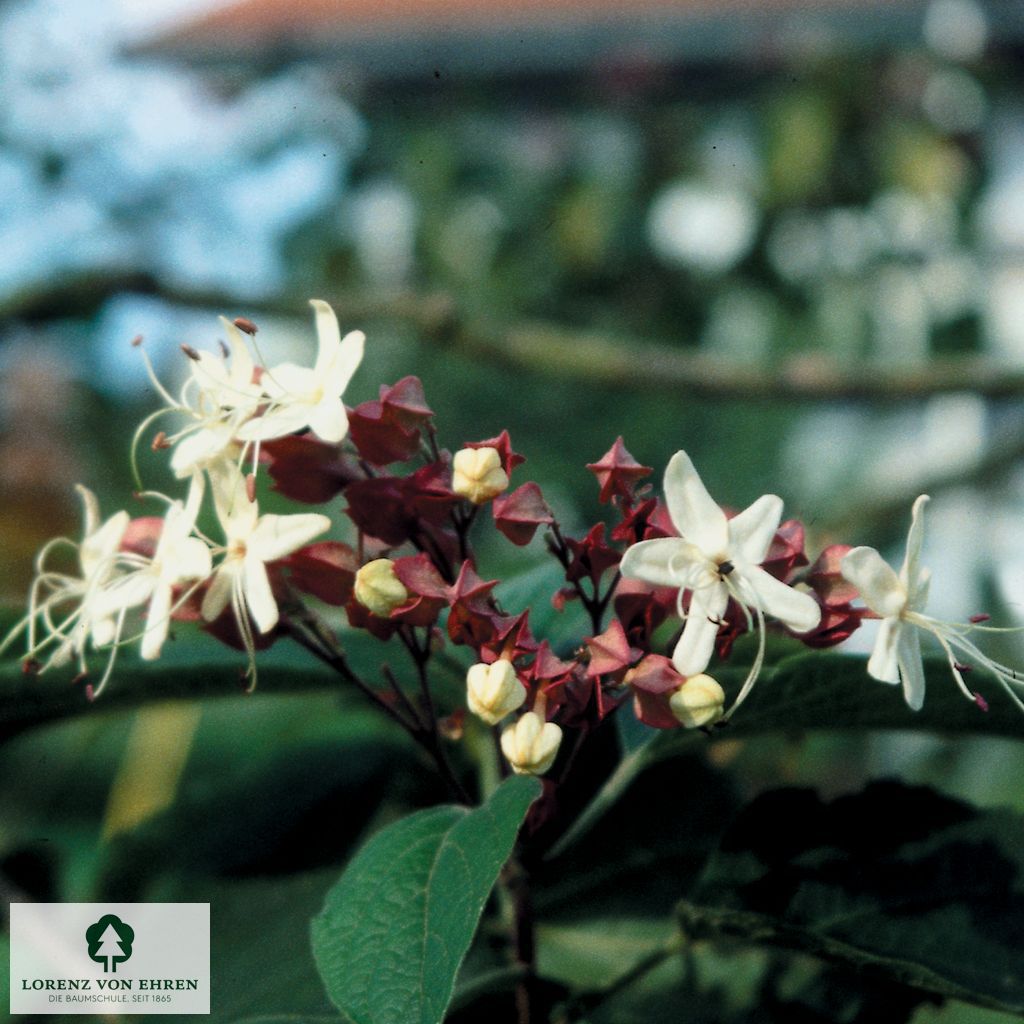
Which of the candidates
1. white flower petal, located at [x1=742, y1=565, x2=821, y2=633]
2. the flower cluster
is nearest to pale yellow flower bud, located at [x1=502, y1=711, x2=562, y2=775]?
the flower cluster

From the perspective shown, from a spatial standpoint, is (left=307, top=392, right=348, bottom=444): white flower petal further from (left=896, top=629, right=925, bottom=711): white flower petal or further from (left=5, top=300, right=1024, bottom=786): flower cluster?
(left=896, top=629, right=925, bottom=711): white flower petal

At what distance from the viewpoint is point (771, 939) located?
0.59 m

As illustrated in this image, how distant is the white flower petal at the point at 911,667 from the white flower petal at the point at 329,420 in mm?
261

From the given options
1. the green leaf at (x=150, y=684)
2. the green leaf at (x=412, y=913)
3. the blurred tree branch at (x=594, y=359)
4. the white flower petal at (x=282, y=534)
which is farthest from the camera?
the blurred tree branch at (x=594, y=359)

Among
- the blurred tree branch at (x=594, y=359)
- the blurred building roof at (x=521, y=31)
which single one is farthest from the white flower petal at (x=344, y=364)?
the blurred building roof at (x=521, y=31)

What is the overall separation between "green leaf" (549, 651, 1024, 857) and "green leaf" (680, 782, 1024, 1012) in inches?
2.2

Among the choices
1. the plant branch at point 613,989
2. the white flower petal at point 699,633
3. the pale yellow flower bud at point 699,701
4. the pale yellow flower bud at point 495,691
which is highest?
the white flower petal at point 699,633

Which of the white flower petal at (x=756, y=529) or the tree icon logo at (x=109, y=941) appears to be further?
the tree icon logo at (x=109, y=941)

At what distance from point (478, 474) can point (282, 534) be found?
0.10 metres

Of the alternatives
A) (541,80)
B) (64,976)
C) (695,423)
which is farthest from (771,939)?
(541,80)

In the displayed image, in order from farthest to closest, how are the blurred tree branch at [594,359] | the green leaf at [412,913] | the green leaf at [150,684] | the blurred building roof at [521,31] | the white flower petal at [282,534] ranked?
the blurred building roof at [521,31] < the blurred tree branch at [594,359] < the green leaf at [150,684] < the white flower petal at [282,534] < the green leaf at [412,913]

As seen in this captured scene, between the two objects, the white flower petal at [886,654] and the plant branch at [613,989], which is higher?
the white flower petal at [886,654]

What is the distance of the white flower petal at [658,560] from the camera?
0.51 meters

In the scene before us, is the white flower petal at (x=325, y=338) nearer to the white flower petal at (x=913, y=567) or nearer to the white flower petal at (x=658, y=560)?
the white flower petal at (x=658, y=560)
